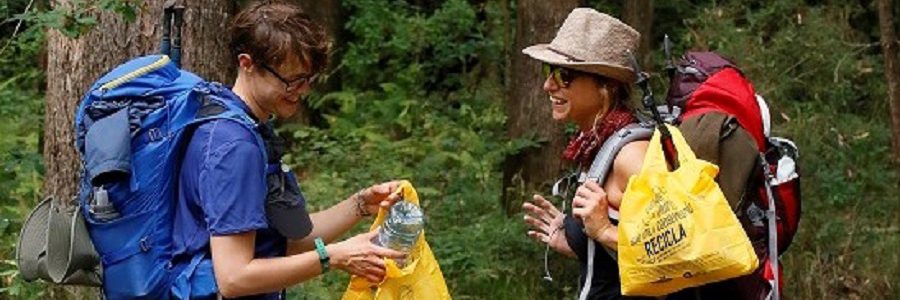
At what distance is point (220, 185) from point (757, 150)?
1.68 m

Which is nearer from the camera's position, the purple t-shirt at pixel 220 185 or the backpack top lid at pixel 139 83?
the purple t-shirt at pixel 220 185

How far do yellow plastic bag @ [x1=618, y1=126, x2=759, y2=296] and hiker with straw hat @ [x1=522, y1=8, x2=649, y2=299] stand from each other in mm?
149

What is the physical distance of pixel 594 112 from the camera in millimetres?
4172

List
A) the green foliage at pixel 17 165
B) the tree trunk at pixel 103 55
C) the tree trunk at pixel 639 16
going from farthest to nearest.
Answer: the tree trunk at pixel 639 16 < the green foliage at pixel 17 165 < the tree trunk at pixel 103 55

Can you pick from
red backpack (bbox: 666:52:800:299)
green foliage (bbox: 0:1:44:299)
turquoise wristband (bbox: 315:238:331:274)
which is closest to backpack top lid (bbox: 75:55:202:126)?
turquoise wristband (bbox: 315:238:331:274)

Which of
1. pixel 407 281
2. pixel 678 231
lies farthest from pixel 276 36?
pixel 678 231

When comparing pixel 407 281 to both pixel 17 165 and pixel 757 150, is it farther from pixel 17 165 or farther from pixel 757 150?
pixel 17 165

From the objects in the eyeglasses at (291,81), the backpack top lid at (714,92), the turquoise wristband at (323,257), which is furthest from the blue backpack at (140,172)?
the backpack top lid at (714,92)

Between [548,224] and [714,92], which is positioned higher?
[714,92]

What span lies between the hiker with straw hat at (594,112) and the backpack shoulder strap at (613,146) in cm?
2

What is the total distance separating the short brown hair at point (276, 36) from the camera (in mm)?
3465

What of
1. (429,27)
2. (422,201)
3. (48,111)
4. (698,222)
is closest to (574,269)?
(422,201)

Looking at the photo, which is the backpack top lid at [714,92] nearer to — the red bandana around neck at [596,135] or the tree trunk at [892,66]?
the red bandana around neck at [596,135]

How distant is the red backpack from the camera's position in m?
4.13
